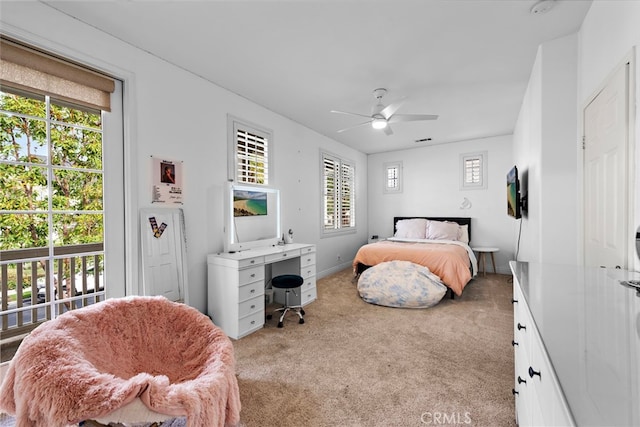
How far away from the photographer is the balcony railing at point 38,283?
199cm

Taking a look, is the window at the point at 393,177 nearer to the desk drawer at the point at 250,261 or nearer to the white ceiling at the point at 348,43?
the white ceiling at the point at 348,43

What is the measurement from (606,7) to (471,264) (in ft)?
11.8

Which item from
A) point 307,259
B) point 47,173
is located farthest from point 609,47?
point 47,173

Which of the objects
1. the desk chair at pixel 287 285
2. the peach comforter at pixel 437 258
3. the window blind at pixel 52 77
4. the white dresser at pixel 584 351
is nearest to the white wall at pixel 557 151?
the white dresser at pixel 584 351

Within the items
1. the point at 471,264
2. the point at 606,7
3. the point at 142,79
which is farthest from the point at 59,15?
the point at 471,264

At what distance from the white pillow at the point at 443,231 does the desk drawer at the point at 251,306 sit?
145 inches

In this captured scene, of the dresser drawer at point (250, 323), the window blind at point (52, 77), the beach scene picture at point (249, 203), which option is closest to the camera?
the window blind at point (52, 77)

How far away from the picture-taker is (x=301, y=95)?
11.4ft

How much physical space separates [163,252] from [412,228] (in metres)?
4.49

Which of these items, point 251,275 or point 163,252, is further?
point 251,275

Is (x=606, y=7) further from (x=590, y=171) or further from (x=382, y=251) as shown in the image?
(x=382, y=251)

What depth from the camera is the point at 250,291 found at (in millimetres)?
2883

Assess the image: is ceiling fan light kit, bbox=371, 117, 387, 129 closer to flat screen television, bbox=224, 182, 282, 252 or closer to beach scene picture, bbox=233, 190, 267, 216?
flat screen television, bbox=224, 182, 282, 252

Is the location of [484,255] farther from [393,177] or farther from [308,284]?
[308,284]
